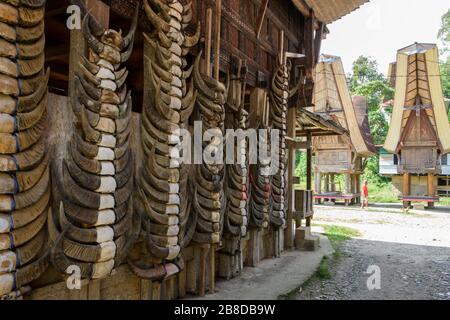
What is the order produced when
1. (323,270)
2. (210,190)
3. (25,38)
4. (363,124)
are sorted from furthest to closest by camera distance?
(363,124) < (323,270) < (210,190) < (25,38)

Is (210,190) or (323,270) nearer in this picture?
(210,190)

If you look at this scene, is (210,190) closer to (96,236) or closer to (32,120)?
(96,236)

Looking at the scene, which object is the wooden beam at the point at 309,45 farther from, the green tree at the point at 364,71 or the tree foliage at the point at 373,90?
the green tree at the point at 364,71

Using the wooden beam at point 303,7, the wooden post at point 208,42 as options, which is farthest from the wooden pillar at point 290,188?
the wooden post at point 208,42

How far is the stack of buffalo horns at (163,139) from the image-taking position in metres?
3.96

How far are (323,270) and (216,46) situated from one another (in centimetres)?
444

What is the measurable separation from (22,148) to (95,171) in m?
0.66

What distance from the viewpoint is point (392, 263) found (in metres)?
7.88

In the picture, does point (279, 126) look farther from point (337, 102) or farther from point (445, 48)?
point (445, 48)

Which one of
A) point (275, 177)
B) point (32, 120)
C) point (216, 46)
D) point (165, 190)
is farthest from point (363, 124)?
point (32, 120)

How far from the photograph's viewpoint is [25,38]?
8.63 ft

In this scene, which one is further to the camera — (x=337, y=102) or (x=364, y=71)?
(x=364, y=71)

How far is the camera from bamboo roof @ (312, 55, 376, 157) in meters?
19.5

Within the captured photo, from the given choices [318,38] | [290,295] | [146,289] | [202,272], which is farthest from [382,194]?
[146,289]
